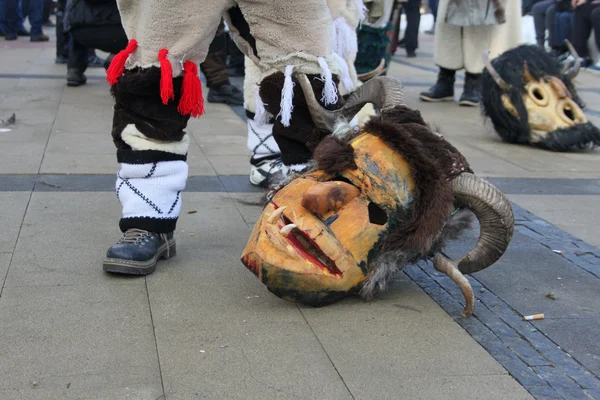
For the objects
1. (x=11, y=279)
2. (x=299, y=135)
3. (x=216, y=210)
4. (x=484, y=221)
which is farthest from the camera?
(x=216, y=210)

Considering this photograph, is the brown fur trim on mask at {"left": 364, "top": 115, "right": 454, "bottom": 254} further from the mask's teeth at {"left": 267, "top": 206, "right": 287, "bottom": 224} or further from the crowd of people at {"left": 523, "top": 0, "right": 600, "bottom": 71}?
the crowd of people at {"left": 523, "top": 0, "right": 600, "bottom": 71}

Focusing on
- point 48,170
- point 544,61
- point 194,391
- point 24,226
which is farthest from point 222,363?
point 544,61

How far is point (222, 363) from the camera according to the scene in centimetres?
267

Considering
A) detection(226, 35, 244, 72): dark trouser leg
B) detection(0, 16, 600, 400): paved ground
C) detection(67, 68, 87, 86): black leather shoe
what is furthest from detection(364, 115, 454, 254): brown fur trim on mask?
detection(226, 35, 244, 72): dark trouser leg

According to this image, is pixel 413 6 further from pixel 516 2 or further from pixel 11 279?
pixel 11 279

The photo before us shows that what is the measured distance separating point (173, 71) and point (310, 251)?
96 cm

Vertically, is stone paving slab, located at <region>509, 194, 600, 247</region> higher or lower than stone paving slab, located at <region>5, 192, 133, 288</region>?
higher

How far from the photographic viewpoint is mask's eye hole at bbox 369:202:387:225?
10.2ft

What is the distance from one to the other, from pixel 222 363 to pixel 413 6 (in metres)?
12.2

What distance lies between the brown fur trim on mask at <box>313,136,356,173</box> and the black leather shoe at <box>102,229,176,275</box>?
0.80m

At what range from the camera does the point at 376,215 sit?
3.12 meters

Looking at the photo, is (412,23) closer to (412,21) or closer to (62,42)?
(412,21)

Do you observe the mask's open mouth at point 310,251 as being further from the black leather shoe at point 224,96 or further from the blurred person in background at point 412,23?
the blurred person in background at point 412,23

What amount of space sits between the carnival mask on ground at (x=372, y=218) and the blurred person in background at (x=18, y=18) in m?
12.1
